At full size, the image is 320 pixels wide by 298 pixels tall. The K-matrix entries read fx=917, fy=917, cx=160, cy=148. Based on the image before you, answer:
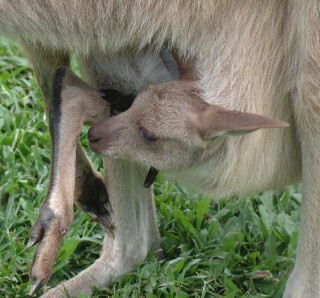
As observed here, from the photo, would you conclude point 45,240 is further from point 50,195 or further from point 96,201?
point 96,201

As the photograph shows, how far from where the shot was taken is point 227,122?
2.90 m

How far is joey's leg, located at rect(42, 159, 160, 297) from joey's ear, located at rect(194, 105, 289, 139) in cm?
61

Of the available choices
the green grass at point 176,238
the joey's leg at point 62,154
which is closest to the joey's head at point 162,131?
the joey's leg at point 62,154

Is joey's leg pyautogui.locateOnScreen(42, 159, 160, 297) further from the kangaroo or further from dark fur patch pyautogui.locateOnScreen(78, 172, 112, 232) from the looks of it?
the kangaroo

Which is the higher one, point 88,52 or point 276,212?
point 88,52

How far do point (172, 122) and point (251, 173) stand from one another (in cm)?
35

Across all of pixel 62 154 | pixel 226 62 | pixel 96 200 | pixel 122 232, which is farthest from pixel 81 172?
pixel 226 62

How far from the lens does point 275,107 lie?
3.14 meters

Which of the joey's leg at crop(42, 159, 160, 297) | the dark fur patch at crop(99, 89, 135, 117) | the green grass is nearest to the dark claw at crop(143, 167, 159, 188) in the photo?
the joey's leg at crop(42, 159, 160, 297)

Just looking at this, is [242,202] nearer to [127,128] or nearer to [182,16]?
[127,128]

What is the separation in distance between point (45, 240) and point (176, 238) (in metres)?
0.99

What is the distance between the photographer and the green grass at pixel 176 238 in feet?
11.8

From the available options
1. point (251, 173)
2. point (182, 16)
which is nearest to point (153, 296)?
point (251, 173)

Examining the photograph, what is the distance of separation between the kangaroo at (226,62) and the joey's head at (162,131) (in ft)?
0.06
